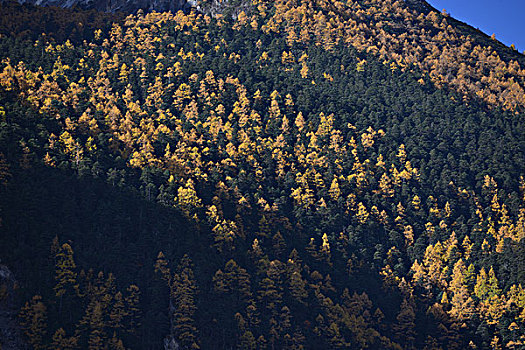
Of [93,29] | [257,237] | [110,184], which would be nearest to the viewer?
[110,184]

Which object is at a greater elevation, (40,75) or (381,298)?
(40,75)

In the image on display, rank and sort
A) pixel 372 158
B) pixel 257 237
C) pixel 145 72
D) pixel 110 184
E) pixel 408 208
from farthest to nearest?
pixel 145 72 → pixel 372 158 → pixel 408 208 → pixel 257 237 → pixel 110 184

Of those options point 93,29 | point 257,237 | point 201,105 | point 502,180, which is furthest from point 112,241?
point 93,29

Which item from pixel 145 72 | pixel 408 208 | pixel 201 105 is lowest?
pixel 408 208

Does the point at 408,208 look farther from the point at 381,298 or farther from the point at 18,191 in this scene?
the point at 18,191

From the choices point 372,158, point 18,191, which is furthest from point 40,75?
point 372,158

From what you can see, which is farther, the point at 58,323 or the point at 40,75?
the point at 40,75

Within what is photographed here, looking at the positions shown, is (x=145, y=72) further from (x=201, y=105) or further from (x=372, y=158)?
(x=372, y=158)
